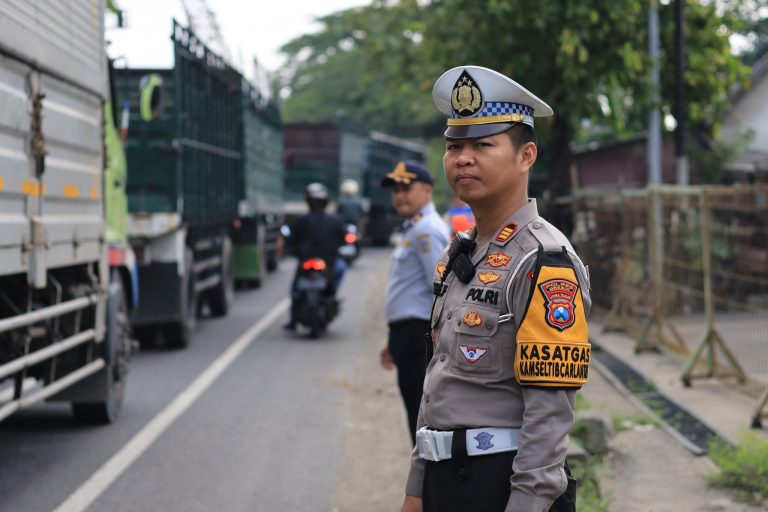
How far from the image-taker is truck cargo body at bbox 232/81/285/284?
18578 millimetres

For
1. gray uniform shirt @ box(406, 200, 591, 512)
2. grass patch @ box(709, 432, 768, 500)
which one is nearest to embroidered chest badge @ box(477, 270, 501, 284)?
gray uniform shirt @ box(406, 200, 591, 512)

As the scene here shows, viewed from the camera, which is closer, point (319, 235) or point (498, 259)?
point (498, 259)

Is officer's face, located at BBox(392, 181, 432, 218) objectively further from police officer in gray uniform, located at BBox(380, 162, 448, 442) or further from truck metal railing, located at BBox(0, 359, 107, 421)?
truck metal railing, located at BBox(0, 359, 107, 421)

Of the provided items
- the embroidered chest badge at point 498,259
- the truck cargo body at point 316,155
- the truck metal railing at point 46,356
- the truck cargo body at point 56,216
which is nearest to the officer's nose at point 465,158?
the embroidered chest badge at point 498,259

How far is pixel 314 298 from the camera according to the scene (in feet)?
45.5

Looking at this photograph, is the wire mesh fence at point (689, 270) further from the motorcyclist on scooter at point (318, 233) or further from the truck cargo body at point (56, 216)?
the truck cargo body at point (56, 216)

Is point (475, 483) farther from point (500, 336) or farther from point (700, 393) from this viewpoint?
point (700, 393)

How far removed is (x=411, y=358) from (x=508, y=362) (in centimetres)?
310

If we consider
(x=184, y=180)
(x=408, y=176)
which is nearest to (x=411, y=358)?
(x=408, y=176)

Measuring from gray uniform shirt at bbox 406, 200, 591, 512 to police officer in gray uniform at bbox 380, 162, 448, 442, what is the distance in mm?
2835

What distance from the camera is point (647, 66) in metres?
17.5

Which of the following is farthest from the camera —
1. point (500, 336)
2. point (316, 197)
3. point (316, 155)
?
point (316, 155)

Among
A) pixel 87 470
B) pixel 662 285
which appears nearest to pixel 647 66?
pixel 662 285

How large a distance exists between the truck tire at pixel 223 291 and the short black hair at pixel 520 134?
513 inches
